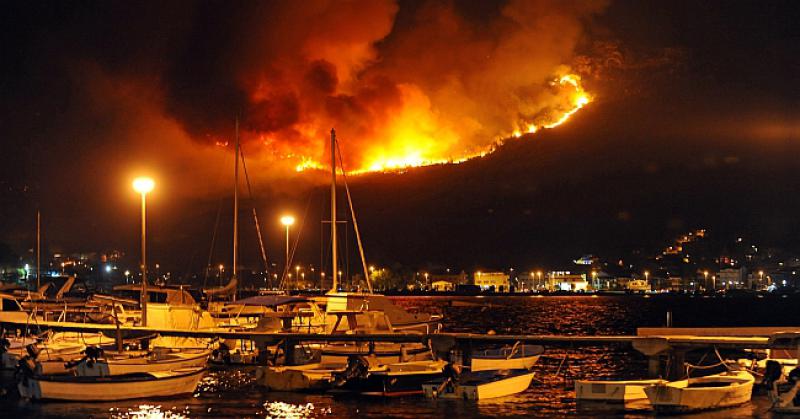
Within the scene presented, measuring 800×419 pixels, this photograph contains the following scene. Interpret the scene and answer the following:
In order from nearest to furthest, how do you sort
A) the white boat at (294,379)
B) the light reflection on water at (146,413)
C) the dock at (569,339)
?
the light reflection on water at (146,413), the dock at (569,339), the white boat at (294,379)

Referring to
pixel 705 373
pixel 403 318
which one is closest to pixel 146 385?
pixel 403 318

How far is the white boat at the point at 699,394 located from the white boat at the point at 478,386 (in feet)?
21.5

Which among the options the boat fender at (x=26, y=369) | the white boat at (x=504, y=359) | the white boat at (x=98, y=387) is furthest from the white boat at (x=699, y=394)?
the boat fender at (x=26, y=369)

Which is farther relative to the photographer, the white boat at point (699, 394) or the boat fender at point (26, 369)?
the boat fender at point (26, 369)

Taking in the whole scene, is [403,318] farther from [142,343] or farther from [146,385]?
[146,385]

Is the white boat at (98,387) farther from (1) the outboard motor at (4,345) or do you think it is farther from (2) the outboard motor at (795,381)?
(2) the outboard motor at (795,381)

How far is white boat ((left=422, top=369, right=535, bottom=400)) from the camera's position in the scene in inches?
1529

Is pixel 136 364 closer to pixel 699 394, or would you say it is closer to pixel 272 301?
pixel 272 301

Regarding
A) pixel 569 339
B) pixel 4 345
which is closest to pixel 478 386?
pixel 569 339

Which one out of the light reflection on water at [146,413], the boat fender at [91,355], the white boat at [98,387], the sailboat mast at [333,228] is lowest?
the light reflection on water at [146,413]

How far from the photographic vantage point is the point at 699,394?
118 ft

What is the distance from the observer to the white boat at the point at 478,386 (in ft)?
127

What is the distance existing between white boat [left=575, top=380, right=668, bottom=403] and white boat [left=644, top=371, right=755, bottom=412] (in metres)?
1.04

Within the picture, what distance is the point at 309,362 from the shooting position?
151 feet
